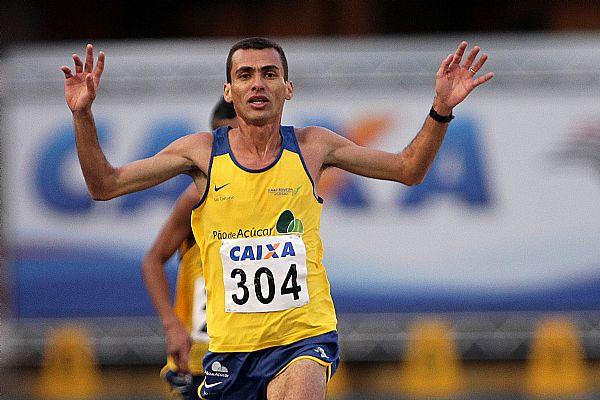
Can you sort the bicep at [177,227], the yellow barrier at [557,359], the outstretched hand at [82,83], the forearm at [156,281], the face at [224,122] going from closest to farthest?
the outstretched hand at [82,83]
the bicep at [177,227]
the forearm at [156,281]
the face at [224,122]
the yellow barrier at [557,359]

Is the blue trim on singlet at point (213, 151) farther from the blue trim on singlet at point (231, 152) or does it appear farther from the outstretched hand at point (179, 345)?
the outstretched hand at point (179, 345)

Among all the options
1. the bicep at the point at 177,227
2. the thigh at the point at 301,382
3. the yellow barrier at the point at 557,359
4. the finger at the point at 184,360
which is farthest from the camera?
the yellow barrier at the point at 557,359

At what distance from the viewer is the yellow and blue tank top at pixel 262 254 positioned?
533 cm

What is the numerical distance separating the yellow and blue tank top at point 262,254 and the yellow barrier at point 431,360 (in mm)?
5620

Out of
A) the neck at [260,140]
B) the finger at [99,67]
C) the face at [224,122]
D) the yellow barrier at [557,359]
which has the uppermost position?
the yellow barrier at [557,359]

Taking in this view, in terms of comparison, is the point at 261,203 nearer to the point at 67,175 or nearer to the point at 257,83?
the point at 257,83

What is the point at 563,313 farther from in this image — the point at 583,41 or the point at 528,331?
the point at 583,41

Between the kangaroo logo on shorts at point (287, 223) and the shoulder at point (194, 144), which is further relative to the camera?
the shoulder at point (194, 144)

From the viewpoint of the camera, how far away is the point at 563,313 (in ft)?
36.4

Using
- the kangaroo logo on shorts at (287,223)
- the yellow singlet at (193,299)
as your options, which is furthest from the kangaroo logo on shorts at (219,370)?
the yellow singlet at (193,299)

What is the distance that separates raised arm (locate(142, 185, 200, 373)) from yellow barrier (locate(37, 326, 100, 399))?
4798 millimetres

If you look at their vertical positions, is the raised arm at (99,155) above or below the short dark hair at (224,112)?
below

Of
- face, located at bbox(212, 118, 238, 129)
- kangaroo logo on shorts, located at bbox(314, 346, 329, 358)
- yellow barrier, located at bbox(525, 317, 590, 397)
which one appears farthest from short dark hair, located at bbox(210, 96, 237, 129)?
yellow barrier, located at bbox(525, 317, 590, 397)

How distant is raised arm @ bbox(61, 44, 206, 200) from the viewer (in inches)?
210
